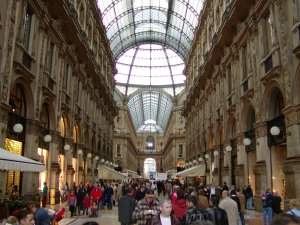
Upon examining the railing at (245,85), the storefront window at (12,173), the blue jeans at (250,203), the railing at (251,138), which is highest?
the railing at (245,85)

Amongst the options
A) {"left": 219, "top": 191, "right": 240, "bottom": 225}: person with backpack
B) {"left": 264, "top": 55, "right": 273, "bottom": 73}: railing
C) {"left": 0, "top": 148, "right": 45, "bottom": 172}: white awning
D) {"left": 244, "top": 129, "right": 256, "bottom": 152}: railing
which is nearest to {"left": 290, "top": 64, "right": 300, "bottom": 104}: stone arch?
{"left": 264, "top": 55, "right": 273, "bottom": 73}: railing

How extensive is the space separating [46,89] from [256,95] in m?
11.2

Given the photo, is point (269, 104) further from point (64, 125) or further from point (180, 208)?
point (64, 125)

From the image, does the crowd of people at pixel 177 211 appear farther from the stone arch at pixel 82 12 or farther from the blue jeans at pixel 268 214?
the stone arch at pixel 82 12

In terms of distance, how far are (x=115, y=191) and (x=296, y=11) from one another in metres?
19.7

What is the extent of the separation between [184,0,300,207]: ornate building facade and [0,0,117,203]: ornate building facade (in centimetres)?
1069

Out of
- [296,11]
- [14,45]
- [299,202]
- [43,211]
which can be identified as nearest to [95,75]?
[14,45]

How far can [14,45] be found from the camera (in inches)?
623

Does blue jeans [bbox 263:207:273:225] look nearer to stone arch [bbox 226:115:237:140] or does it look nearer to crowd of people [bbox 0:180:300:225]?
crowd of people [bbox 0:180:300:225]

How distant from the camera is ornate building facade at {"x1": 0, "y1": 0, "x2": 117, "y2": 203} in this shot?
15633 millimetres

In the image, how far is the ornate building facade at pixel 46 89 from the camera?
15.6m

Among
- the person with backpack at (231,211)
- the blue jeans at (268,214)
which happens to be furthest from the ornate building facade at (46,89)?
Result: the blue jeans at (268,214)

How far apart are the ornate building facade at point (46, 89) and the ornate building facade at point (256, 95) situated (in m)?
10.7

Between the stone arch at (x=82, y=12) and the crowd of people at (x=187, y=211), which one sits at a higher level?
Answer: the stone arch at (x=82, y=12)
